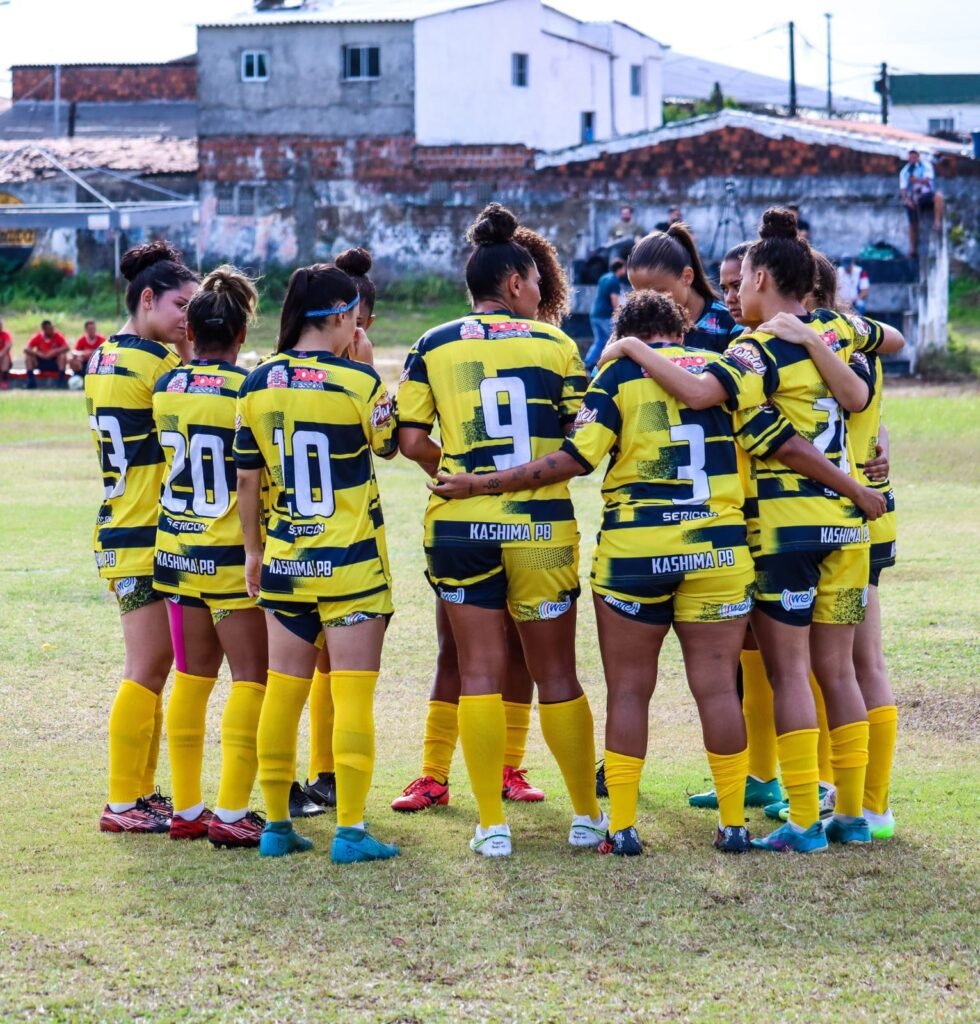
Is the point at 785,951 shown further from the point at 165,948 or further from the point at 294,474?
the point at 294,474

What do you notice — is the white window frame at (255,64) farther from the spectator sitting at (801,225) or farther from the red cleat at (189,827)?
the red cleat at (189,827)

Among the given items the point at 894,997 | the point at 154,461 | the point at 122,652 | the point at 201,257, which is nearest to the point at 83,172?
the point at 201,257

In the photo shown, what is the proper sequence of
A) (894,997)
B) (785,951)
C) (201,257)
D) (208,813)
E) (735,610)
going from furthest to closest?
(201,257)
(208,813)
(735,610)
(785,951)
(894,997)

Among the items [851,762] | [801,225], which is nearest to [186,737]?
[851,762]

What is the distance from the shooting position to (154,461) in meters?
5.77

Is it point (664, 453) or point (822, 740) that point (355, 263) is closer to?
point (664, 453)

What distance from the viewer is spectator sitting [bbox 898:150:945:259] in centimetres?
2877

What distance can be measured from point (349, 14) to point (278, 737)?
3978 centimetres

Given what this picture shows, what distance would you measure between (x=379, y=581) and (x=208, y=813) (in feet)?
3.81

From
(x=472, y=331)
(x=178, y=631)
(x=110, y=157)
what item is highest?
(x=110, y=157)

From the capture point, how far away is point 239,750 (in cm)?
543

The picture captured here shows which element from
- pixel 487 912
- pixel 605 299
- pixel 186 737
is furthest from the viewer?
pixel 605 299

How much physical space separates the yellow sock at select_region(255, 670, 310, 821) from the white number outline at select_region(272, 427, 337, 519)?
58 cm

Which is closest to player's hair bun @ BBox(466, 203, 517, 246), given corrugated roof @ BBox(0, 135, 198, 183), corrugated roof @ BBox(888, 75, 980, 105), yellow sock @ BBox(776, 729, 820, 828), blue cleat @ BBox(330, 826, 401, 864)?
yellow sock @ BBox(776, 729, 820, 828)
